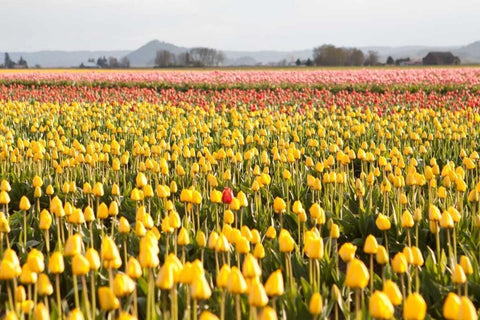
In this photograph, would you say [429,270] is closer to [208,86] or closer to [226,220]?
[226,220]

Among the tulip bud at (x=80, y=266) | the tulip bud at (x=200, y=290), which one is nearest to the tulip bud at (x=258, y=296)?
the tulip bud at (x=200, y=290)

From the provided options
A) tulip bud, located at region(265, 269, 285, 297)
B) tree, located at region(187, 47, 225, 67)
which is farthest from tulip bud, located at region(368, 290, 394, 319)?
tree, located at region(187, 47, 225, 67)

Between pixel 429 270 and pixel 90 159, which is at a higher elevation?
pixel 90 159

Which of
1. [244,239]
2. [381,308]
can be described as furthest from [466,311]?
[244,239]

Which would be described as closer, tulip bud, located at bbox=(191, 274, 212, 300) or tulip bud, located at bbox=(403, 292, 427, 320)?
tulip bud, located at bbox=(403, 292, 427, 320)

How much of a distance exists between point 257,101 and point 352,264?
14228 millimetres

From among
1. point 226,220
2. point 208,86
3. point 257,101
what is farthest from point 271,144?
point 208,86

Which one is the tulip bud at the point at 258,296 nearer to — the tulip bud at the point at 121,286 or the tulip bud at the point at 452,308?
the tulip bud at the point at 121,286

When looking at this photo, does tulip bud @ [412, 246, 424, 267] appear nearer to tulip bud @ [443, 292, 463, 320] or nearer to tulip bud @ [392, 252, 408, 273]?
tulip bud @ [392, 252, 408, 273]

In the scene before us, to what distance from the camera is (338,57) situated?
90.9 meters

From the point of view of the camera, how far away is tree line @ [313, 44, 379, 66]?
88.6 metres

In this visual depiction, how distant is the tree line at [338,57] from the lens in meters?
88.6

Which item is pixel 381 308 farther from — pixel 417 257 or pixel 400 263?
pixel 417 257

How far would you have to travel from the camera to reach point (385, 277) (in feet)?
11.3
